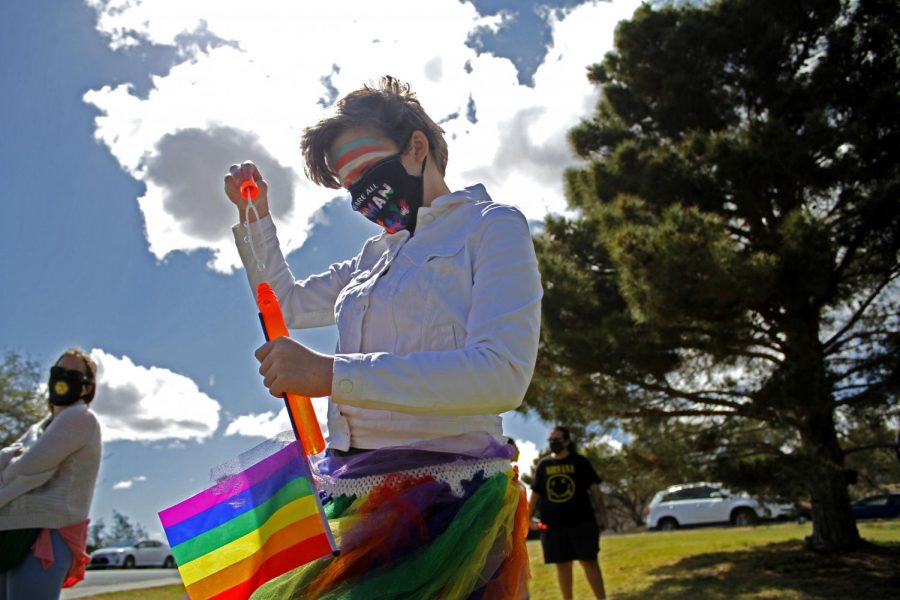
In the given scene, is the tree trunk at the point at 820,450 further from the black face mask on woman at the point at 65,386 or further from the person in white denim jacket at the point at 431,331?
the person in white denim jacket at the point at 431,331

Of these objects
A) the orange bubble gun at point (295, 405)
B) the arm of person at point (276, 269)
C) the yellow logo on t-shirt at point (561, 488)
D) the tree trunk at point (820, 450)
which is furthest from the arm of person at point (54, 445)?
the tree trunk at point (820, 450)

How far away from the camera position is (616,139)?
13.0 meters

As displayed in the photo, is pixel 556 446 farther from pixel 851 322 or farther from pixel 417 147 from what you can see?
pixel 417 147

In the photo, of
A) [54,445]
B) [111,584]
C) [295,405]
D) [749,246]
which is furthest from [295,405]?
[111,584]

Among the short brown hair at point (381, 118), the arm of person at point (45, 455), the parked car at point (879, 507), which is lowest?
the parked car at point (879, 507)

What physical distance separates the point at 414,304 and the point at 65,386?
2.99 metres

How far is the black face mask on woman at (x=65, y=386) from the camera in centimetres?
386

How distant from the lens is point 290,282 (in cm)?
210

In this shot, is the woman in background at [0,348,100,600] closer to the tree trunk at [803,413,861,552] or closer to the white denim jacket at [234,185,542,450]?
the white denim jacket at [234,185,542,450]

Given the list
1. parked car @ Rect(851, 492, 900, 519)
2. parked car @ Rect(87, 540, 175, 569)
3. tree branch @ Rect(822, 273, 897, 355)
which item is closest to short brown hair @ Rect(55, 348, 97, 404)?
tree branch @ Rect(822, 273, 897, 355)

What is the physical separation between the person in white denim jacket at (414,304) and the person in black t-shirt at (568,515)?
259 inches

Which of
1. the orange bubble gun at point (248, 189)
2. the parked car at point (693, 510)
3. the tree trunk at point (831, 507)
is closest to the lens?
the orange bubble gun at point (248, 189)

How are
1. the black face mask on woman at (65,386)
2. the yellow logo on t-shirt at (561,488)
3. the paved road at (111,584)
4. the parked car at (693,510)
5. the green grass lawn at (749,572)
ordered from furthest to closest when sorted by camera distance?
the parked car at (693,510)
the paved road at (111,584)
the green grass lawn at (749,572)
the yellow logo on t-shirt at (561,488)
the black face mask on woman at (65,386)

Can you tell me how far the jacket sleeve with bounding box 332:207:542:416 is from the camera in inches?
52.5
